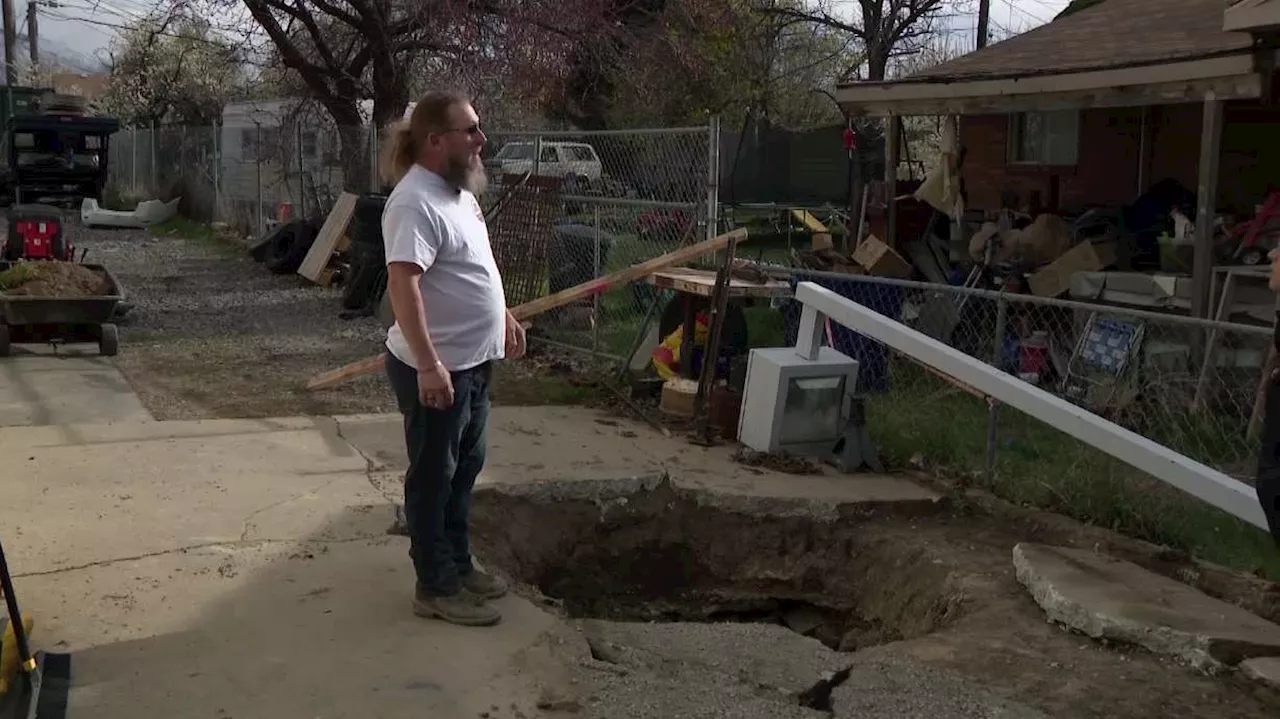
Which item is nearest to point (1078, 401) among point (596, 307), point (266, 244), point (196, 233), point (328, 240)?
point (596, 307)

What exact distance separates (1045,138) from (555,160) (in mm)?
5961

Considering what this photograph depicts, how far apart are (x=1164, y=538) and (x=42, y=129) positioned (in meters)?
22.2

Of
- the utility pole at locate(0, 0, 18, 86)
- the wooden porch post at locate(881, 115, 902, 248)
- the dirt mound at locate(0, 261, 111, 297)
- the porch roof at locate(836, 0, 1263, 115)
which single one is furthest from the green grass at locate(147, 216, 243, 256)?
the utility pole at locate(0, 0, 18, 86)

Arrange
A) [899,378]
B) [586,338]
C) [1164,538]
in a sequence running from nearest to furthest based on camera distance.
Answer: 1. [1164,538]
2. [899,378]
3. [586,338]

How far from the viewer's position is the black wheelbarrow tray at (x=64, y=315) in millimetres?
8953

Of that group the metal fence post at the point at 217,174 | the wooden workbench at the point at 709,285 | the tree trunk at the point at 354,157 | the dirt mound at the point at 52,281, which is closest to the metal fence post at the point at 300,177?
the tree trunk at the point at 354,157

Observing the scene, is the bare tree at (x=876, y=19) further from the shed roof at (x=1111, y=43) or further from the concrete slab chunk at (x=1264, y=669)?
the concrete slab chunk at (x=1264, y=669)

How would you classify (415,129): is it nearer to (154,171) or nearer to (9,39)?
(154,171)

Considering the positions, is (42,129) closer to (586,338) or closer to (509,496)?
(586,338)

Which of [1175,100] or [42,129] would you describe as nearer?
[1175,100]

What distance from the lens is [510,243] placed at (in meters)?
10.6

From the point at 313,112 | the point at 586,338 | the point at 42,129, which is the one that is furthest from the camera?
the point at 42,129

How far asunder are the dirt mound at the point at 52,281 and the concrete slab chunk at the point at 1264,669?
28.1 ft

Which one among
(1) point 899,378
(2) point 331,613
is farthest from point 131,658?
(1) point 899,378
